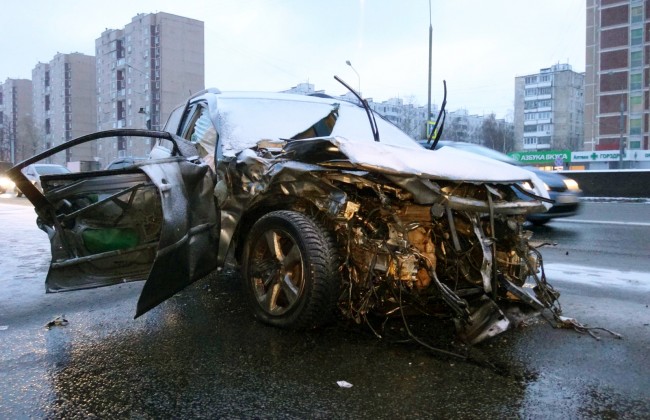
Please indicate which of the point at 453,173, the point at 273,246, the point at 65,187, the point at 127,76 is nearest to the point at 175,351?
the point at 273,246

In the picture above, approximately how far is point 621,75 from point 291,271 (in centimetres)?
8456

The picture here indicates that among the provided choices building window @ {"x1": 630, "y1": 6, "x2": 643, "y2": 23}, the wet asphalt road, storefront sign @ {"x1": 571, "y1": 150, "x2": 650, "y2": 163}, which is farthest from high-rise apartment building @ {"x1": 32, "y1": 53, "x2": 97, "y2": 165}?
the wet asphalt road

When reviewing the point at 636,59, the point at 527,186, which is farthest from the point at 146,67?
the point at 527,186

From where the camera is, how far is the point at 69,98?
9219 centimetres

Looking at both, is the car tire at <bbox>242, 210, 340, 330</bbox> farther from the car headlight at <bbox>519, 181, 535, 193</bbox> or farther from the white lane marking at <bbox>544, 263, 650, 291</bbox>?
the white lane marking at <bbox>544, 263, 650, 291</bbox>

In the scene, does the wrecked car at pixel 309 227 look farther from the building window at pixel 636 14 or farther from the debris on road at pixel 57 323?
the building window at pixel 636 14

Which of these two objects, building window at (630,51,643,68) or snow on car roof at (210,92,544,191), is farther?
building window at (630,51,643,68)

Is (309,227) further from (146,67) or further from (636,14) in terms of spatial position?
(636,14)

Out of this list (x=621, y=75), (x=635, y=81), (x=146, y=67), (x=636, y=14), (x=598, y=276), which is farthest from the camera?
(x=146, y=67)

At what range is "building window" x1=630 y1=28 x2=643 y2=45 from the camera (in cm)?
7225

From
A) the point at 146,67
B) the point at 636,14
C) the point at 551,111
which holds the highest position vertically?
the point at 636,14

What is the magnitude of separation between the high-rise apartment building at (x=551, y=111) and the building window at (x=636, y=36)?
3245 cm

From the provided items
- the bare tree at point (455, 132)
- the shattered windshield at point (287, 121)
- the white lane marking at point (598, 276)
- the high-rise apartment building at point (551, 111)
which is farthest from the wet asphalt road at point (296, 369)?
the high-rise apartment building at point (551, 111)

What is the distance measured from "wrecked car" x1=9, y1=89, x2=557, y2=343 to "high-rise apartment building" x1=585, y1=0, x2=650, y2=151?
257 ft
